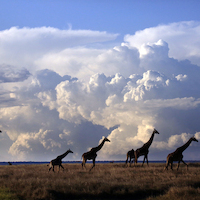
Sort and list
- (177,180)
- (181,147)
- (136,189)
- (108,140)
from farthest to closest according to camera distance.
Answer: (108,140), (181,147), (177,180), (136,189)

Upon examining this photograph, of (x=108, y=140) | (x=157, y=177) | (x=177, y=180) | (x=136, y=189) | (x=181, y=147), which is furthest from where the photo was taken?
(x=108, y=140)

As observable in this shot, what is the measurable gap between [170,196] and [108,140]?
54.2 ft

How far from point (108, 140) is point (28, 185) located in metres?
15.3

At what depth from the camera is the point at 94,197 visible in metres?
17.6

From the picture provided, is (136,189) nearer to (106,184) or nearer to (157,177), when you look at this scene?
(106,184)

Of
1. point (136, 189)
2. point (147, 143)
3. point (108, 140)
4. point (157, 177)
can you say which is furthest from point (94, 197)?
point (147, 143)

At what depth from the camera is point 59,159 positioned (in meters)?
29.7

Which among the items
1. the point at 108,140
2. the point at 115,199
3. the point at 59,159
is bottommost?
the point at 115,199

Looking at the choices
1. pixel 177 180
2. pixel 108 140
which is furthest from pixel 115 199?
pixel 108 140

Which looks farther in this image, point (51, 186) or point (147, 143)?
point (147, 143)

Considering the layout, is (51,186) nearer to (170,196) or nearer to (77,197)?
(77,197)

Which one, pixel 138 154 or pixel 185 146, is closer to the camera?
pixel 185 146

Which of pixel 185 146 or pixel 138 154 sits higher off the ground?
pixel 185 146

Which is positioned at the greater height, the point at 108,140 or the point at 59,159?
the point at 108,140
